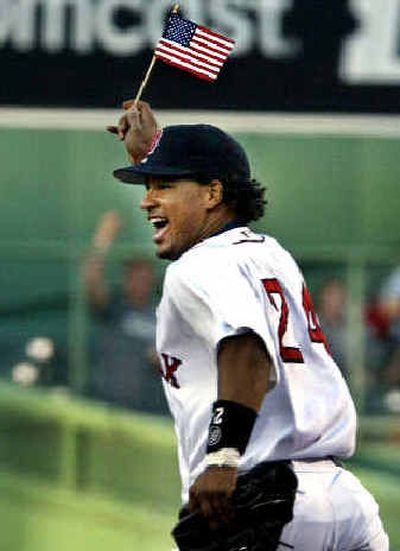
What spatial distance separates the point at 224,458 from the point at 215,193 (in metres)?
0.74

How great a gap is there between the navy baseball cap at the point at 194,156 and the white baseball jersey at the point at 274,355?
0.17 m

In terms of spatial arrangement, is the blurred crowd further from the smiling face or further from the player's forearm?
the player's forearm

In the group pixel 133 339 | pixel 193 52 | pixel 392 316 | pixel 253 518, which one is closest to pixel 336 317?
pixel 392 316

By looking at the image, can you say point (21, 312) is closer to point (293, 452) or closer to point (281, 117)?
point (281, 117)

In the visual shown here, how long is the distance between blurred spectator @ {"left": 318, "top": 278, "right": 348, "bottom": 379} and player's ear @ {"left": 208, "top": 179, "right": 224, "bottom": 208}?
532 cm

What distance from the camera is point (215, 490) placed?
5.00 m

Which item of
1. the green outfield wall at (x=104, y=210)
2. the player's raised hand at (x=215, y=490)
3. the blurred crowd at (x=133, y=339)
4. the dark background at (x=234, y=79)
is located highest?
the player's raised hand at (x=215, y=490)

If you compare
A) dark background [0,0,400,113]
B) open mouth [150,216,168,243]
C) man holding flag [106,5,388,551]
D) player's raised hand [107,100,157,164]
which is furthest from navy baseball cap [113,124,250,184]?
dark background [0,0,400,113]

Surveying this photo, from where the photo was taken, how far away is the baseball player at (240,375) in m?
5.07

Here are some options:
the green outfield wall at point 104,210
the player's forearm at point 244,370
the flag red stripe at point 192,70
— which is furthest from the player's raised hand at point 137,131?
the green outfield wall at point 104,210

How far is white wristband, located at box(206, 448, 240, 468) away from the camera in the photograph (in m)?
5.03

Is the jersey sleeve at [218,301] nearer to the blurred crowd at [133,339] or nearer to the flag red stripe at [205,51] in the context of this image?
the flag red stripe at [205,51]

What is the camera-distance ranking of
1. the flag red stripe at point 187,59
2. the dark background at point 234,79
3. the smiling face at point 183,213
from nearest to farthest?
1. the smiling face at point 183,213
2. the flag red stripe at point 187,59
3. the dark background at point 234,79

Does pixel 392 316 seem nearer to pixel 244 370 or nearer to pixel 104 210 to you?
pixel 104 210
